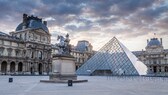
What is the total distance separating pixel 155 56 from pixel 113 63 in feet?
180

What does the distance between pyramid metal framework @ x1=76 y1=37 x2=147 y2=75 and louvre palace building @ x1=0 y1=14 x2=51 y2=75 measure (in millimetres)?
16980

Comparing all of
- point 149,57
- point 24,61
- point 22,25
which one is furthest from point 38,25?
point 149,57

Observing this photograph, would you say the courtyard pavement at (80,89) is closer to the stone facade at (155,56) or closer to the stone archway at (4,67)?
the stone archway at (4,67)

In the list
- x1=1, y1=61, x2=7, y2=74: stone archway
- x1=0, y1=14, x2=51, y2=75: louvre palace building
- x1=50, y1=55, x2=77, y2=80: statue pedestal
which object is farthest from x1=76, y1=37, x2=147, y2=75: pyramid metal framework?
x1=50, y1=55, x2=77, y2=80: statue pedestal

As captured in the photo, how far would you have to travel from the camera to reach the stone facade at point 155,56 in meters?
95.6

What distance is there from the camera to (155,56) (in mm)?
97625

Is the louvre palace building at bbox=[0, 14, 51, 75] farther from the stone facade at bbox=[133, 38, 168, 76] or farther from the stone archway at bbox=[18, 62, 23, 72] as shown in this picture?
the stone facade at bbox=[133, 38, 168, 76]

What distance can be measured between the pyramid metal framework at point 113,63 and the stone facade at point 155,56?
4883cm

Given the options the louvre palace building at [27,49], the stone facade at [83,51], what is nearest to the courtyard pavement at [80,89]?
the louvre palace building at [27,49]

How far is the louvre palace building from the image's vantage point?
56.9 m

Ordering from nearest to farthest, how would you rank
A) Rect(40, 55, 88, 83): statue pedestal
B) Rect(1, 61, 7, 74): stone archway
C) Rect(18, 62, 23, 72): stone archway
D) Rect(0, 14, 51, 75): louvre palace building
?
1. Rect(40, 55, 88, 83): statue pedestal
2. Rect(1, 61, 7, 74): stone archway
3. Rect(0, 14, 51, 75): louvre palace building
4. Rect(18, 62, 23, 72): stone archway

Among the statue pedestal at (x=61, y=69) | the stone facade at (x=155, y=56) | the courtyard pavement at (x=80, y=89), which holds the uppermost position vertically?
the stone facade at (x=155, y=56)

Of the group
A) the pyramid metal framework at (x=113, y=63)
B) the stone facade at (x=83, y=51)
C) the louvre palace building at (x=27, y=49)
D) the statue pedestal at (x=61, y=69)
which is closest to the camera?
the statue pedestal at (x=61, y=69)

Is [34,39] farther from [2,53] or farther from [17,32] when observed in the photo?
[2,53]
